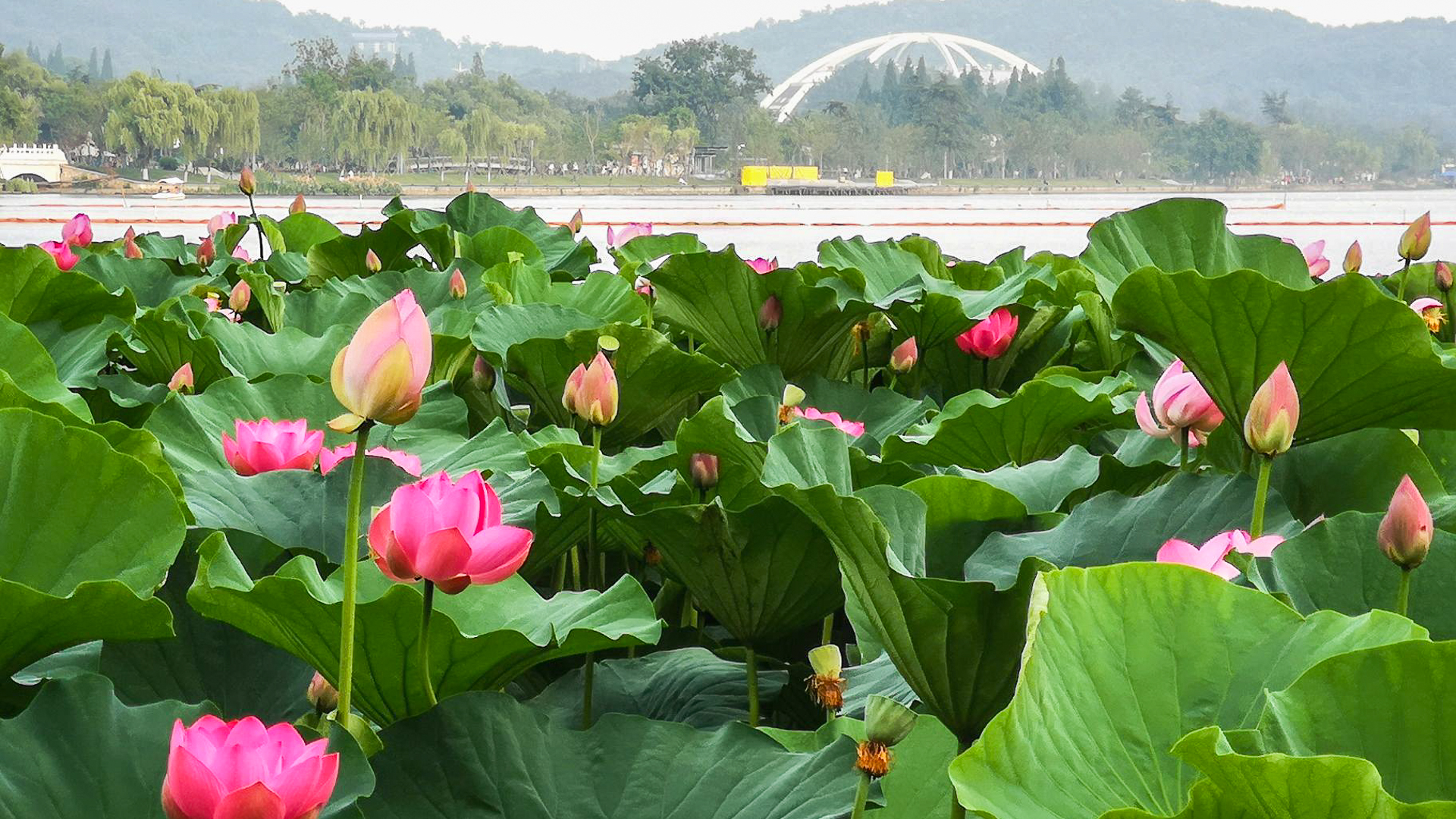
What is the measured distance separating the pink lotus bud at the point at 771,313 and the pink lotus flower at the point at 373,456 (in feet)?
1.59

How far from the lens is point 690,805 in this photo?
43 cm

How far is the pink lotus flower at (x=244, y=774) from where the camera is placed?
1.12 ft

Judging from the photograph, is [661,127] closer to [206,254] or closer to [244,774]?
[206,254]

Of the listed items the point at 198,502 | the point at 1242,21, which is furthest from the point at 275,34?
the point at 198,502

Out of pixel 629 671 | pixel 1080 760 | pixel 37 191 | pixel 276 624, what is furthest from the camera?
pixel 37 191

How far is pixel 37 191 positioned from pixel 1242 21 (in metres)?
99.0

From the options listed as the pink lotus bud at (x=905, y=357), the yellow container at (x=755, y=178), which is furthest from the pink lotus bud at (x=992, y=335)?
the yellow container at (x=755, y=178)

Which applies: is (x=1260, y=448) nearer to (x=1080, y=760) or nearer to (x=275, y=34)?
(x=1080, y=760)

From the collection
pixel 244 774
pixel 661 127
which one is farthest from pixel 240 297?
pixel 661 127

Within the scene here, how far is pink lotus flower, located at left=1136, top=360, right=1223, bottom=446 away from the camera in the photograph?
68cm

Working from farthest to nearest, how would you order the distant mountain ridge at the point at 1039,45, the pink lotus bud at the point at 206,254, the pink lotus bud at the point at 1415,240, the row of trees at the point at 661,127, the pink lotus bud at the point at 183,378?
the distant mountain ridge at the point at 1039,45 → the row of trees at the point at 661,127 → the pink lotus bud at the point at 206,254 → the pink lotus bud at the point at 1415,240 → the pink lotus bud at the point at 183,378

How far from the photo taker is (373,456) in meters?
0.68

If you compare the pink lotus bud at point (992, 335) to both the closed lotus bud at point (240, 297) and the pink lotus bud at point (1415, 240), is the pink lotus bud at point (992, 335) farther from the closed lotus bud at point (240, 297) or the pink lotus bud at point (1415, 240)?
the closed lotus bud at point (240, 297)

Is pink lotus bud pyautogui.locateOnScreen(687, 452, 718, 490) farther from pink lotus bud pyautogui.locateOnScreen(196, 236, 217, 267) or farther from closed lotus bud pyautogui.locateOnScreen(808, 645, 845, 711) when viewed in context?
pink lotus bud pyautogui.locateOnScreen(196, 236, 217, 267)
